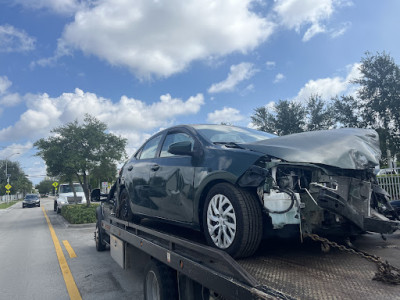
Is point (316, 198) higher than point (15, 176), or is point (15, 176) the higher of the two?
point (15, 176)

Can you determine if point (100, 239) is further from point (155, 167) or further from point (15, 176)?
point (15, 176)

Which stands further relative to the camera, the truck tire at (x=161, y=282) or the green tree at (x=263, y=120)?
the green tree at (x=263, y=120)

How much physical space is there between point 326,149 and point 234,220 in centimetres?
104

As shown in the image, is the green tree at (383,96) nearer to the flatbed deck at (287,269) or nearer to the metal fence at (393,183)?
the metal fence at (393,183)

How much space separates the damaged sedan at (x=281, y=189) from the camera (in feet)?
8.73

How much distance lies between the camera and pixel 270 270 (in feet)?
8.12

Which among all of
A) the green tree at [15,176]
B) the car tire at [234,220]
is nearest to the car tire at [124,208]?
the car tire at [234,220]

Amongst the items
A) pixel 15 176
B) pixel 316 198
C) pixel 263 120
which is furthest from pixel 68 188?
pixel 15 176

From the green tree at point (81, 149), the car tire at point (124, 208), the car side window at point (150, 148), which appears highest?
the green tree at point (81, 149)

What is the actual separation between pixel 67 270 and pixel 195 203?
4.30m

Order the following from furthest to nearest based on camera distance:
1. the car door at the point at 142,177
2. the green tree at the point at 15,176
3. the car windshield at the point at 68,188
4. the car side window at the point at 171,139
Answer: the green tree at the point at 15,176, the car windshield at the point at 68,188, the car door at the point at 142,177, the car side window at the point at 171,139

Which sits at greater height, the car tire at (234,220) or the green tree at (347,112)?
the green tree at (347,112)

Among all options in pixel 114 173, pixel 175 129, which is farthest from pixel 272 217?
pixel 114 173

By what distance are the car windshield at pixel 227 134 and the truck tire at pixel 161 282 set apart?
1463 mm
